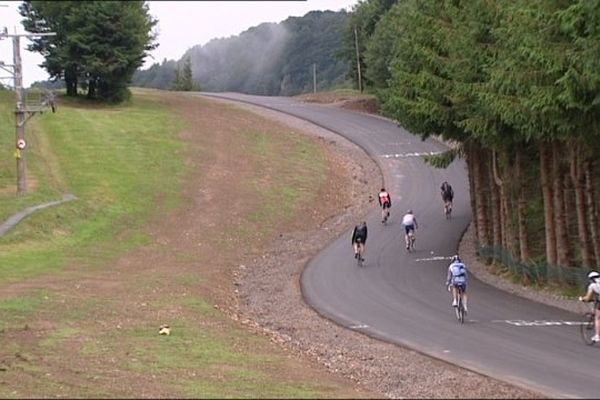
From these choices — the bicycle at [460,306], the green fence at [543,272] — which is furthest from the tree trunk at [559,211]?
the bicycle at [460,306]

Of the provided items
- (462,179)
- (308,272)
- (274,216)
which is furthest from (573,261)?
(462,179)

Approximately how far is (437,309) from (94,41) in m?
13.3

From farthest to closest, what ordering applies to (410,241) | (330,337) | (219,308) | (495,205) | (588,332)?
(410,241)
(495,205)
(219,308)
(330,337)
(588,332)

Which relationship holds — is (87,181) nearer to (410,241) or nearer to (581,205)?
(410,241)

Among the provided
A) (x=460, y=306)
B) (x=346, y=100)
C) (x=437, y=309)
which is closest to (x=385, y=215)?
(x=437, y=309)

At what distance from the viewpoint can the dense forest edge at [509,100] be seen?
22.3 metres

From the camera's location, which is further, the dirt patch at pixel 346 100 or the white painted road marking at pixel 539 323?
the dirt patch at pixel 346 100

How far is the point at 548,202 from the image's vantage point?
30.3 metres

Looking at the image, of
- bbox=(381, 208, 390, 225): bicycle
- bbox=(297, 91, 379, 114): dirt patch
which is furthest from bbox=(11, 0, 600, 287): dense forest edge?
bbox=(297, 91, 379, 114): dirt patch

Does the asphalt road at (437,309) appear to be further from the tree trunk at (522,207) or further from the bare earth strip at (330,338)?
the tree trunk at (522,207)

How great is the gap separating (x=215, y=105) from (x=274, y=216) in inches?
1241

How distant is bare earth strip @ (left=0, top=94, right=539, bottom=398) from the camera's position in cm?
1588

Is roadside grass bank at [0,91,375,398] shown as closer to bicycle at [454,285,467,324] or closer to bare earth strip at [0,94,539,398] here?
bare earth strip at [0,94,539,398]

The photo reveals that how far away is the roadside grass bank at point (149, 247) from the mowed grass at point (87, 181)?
103mm
